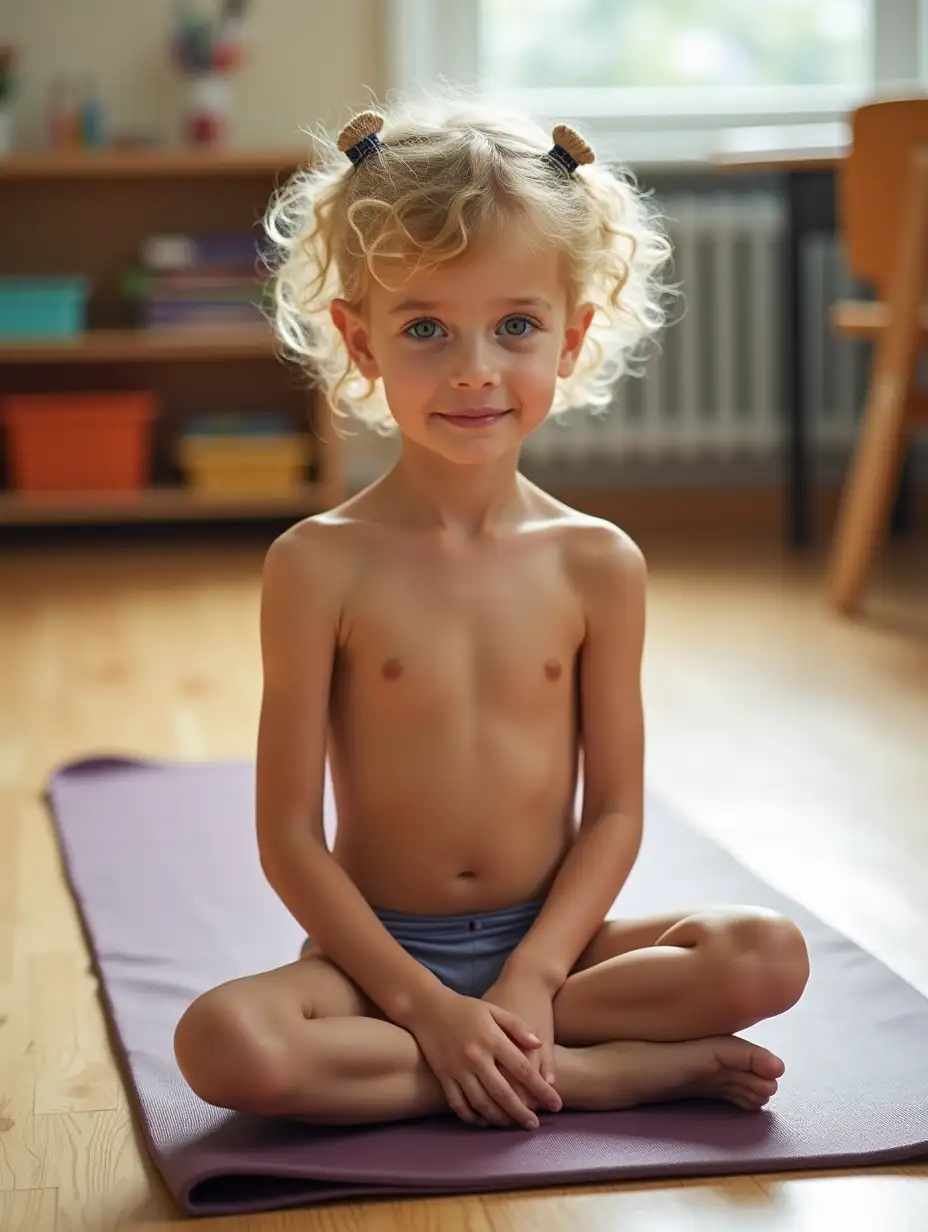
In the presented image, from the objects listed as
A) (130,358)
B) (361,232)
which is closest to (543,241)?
(361,232)

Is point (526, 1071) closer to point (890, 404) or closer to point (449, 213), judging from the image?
point (449, 213)

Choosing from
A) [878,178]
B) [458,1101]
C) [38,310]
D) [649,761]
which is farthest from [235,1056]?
[38,310]

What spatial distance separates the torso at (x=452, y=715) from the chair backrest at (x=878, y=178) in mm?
1722

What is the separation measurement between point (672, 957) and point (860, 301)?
279 centimetres

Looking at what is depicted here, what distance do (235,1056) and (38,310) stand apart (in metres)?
2.61

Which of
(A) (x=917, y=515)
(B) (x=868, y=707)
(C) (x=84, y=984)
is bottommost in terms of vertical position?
(A) (x=917, y=515)

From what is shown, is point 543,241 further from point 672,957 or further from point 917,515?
point 917,515

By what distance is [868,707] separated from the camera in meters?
2.18

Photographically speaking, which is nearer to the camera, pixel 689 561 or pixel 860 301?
pixel 689 561

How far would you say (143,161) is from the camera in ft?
11.1

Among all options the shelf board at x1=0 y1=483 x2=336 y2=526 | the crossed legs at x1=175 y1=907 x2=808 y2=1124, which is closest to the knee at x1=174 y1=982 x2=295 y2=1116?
the crossed legs at x1=175 y1=907 x2=808 y2=1124

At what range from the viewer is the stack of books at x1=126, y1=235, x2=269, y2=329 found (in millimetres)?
3463

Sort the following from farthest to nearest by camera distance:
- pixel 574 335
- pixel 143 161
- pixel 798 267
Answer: pixel 143 161
pixel 798 267
pixel 574 335

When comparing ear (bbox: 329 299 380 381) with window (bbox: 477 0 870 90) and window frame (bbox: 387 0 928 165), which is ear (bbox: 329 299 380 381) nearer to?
window frame (bbox: 387 0 928 165)
